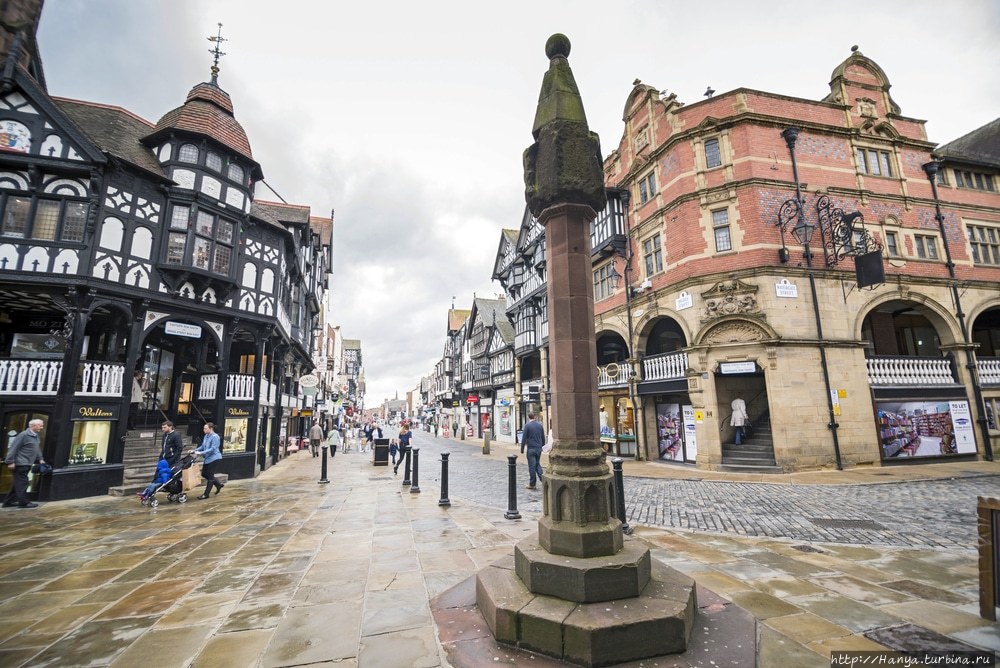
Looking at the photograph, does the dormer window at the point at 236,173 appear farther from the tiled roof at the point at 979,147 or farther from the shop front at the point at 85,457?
the tiled roof at the point at 979,147

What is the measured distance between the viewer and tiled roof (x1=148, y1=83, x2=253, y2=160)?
44.7 feet

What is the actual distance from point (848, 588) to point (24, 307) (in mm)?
20244

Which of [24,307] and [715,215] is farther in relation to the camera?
[715,215]

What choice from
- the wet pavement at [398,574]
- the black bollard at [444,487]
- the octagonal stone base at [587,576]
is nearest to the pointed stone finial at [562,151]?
the octagonal stone base at [587,576]

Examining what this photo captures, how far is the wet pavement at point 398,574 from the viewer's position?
3.20m

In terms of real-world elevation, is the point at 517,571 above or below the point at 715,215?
below

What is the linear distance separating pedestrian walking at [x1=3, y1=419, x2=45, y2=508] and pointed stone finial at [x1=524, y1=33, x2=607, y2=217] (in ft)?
37.9

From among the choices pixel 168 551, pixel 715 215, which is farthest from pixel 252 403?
pixel 715 215

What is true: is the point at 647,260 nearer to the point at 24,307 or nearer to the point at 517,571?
the point at 517,571

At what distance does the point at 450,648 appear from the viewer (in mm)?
3129

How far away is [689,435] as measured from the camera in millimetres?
15508

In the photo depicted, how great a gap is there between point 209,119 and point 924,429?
87.8ft

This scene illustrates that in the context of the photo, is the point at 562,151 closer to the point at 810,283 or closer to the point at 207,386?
the point at 810,283

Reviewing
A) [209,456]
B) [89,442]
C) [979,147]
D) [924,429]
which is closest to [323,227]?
[89,442]
